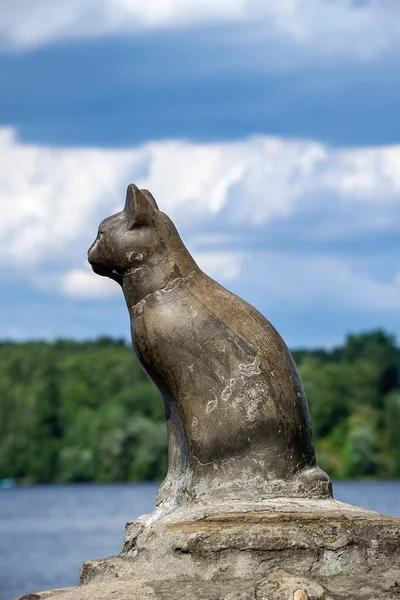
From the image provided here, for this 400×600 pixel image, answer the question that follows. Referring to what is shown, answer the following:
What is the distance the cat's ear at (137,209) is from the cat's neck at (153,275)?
273mm

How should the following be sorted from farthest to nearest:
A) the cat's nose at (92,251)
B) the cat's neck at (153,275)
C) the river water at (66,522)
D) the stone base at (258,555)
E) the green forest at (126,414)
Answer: the green forest at (126,414) < the river water at (66,522) < the cat's nose at (92,251) < the cat's neck at (153,275) < the stone base at (258,555)

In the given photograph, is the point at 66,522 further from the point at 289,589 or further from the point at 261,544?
the point at 289,589

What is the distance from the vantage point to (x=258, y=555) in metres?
9.09

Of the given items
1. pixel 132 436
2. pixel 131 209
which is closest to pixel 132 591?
pixel 131 209

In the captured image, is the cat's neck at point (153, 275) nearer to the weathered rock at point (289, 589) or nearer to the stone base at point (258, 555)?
the stone base at point (258, 555)

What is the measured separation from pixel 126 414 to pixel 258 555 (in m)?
66.9

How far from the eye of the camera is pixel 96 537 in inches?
1784

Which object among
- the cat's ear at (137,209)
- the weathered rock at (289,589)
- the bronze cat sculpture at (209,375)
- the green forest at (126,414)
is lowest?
the weathered rock at (289,589)

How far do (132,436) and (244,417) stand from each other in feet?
194

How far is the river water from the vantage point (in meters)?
32.9

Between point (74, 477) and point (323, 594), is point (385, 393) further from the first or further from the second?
point (323, 594)

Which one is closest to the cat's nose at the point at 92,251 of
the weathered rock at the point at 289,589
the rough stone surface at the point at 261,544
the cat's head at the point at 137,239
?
the cat's head at the point at 137,239

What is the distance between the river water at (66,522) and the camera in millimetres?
32875

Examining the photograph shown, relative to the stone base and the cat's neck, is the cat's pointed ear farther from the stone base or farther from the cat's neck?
the stone base
